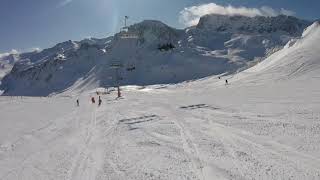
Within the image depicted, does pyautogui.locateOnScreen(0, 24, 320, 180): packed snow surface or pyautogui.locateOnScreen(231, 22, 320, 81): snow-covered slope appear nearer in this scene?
pyautogui.locateOnScreen(0, 24, 320, 180): packed snow surface

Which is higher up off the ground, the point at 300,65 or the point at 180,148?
the point at 300,65

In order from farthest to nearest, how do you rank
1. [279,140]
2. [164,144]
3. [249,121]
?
[249,121], [164,144], [279,140]

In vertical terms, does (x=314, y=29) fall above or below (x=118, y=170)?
above

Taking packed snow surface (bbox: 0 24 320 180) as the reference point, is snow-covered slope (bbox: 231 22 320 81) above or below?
above

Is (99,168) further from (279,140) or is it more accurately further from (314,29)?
(314,29)

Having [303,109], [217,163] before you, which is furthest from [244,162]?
[303,109]

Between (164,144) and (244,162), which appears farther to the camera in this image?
(164,144)

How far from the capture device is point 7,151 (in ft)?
74.4

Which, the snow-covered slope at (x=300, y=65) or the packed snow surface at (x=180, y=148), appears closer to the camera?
the packed snow surface at (x=180, y=148)

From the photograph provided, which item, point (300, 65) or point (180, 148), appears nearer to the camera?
point (180, 148)

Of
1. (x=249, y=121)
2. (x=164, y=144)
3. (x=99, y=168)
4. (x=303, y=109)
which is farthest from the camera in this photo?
(x=303, y=109)

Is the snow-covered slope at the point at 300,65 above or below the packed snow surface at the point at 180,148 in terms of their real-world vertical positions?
above

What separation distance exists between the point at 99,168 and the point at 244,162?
18.2ft

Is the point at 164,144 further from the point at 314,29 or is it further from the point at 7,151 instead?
the point at 314,29
